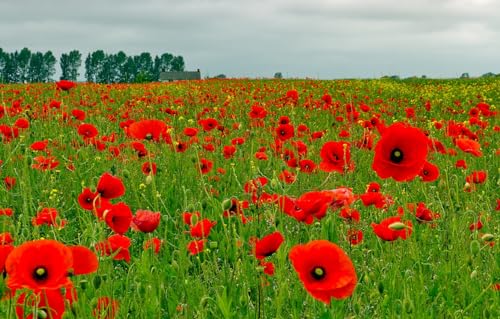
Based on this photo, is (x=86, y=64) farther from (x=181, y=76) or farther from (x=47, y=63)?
(x=181, y=76)

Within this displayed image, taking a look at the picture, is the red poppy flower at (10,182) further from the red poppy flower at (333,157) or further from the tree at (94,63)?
the tree at (94,63)

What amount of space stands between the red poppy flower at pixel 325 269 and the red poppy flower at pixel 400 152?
506 millimetres

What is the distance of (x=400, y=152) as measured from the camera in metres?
1.95

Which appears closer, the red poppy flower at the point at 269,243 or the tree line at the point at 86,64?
the red poppy flower at the point at 269,243

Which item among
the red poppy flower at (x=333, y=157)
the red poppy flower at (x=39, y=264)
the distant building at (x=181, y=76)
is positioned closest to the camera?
the red poppy flower at (x=39, y=264)

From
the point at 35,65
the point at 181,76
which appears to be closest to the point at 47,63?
the point at 35,65

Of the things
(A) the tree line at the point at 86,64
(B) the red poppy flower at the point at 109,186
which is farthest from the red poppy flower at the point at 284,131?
(A) the tree line at the point at 86,64

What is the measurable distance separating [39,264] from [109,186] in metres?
0.78

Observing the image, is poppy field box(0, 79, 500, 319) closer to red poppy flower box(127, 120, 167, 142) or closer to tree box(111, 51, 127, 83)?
red poppy flower box(127, 120, 167, 142)

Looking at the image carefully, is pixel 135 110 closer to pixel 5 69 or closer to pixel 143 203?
pixel 143 203

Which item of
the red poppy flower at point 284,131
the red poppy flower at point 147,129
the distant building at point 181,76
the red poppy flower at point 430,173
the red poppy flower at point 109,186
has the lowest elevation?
the red poppy flower at point 430,173

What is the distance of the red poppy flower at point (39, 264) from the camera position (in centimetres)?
131

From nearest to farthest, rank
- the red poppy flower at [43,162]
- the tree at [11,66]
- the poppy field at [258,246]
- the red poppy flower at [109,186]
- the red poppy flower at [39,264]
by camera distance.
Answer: the red poppy flower at [39,264] < the poppy field at [258,246] < the red poppy flower at [109,186] < the red poppy flower at [43,162] < the tree at [11,66]

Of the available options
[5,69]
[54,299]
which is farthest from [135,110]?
[5,69]
